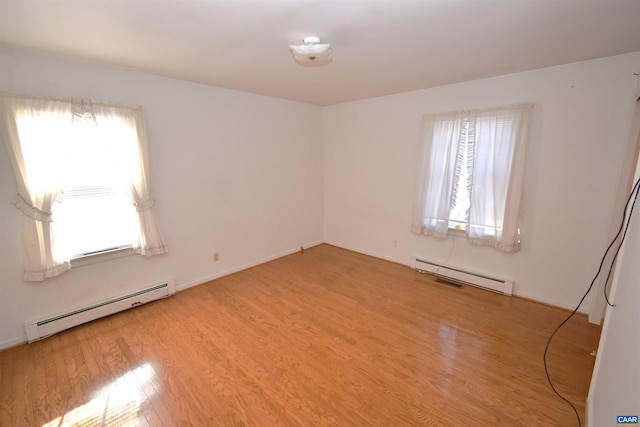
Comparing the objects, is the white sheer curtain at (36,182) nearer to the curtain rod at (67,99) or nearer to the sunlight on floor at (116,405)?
the curtain rod at (67,99)

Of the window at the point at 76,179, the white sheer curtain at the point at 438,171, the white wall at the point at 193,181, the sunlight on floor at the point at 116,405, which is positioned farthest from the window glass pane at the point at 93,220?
the white sheer curtain at the point at 438,171

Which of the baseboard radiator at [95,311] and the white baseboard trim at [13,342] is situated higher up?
the baseboard radiator at [95,311]

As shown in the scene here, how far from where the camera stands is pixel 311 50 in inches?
71.7

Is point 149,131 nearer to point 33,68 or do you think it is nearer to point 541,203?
point 33,68

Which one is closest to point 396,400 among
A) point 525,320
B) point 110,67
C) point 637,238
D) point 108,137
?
point 637,238

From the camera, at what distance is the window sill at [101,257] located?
8.11 feet

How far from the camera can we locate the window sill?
247 cm

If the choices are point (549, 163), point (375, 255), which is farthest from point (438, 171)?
point (375, 255)

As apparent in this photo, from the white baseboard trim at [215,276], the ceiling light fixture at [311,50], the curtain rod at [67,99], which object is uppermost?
the ceiling light fixture at [311,50]

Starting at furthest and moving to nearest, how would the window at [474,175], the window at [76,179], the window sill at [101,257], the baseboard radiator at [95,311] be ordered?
the window at [474,175], the window sill at [101,257], the baseboard radiator at [95,311], the window at [76,179]

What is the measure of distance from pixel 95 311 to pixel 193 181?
5.30ft

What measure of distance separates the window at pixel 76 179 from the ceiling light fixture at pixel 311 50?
182cm

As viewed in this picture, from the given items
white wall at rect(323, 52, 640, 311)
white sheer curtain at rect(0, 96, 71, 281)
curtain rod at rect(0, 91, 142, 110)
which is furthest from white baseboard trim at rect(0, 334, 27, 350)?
white wall at rect(323, 52, 640, 311)

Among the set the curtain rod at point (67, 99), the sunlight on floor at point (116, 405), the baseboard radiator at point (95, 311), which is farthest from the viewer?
the baseboard radiator at point (95, 311)
